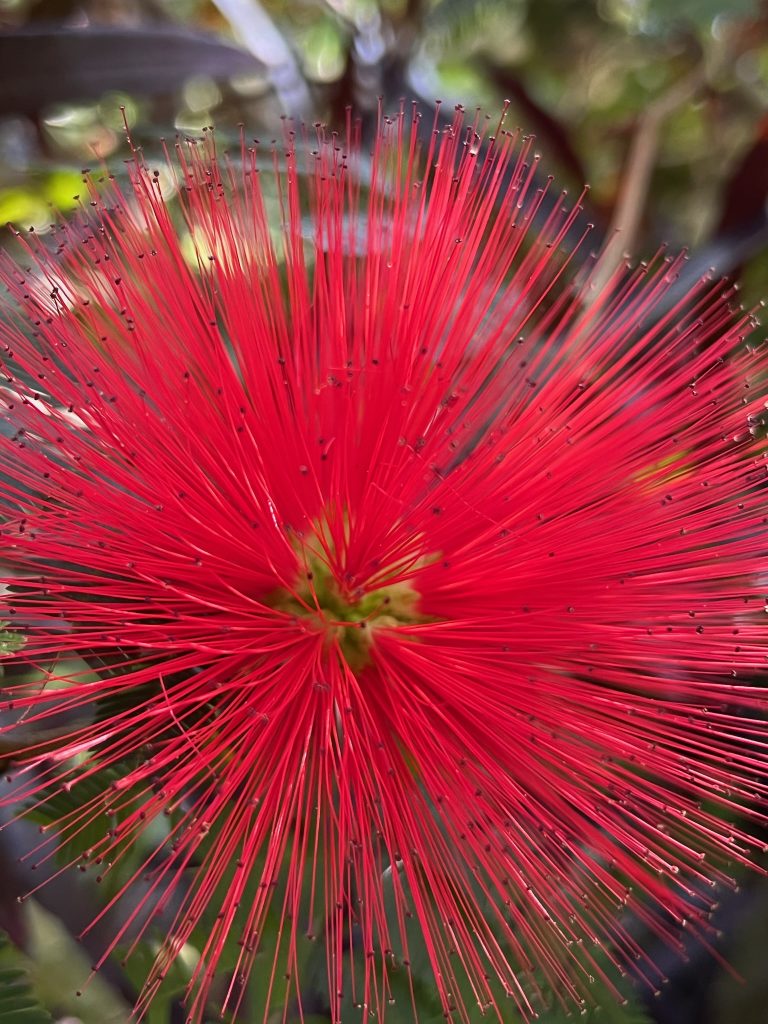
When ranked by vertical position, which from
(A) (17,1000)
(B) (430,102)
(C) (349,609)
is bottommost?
(A) (17,1000)

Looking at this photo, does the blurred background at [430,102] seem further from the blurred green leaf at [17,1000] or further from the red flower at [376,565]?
the red flower at [376,565]

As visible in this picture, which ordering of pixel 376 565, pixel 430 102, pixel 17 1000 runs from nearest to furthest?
pixel 17 1000, pixel 376 565, pixel 430 102

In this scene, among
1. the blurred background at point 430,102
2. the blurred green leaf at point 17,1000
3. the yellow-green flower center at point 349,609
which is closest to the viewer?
the blurred green leaf at point 17,1000

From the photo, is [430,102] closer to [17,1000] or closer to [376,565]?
[376,565]

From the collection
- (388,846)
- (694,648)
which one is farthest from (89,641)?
(694,648)

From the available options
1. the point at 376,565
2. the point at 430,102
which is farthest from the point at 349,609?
the point at 430,102

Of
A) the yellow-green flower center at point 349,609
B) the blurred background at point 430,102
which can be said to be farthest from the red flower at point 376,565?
the blurred background at point 430,102

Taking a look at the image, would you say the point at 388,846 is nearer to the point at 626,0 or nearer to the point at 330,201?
the point at 330,201
